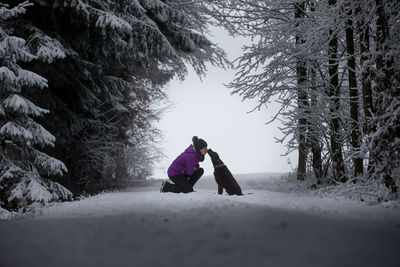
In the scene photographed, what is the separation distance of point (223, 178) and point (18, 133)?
4.27m

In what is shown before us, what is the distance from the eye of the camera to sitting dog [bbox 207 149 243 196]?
7109mm

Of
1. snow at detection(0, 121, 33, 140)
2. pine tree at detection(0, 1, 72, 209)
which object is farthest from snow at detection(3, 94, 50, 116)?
snow at detection(0, 121, 33, 140)

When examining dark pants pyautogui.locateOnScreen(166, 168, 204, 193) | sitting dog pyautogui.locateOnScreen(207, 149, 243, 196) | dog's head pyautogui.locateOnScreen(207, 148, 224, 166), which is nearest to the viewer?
sitting dog pyautogui.locateOnScreen(207, 149, 243, 196)

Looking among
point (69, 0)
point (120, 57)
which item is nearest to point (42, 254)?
point (69, 0)

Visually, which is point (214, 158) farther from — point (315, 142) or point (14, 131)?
point (14, 131)

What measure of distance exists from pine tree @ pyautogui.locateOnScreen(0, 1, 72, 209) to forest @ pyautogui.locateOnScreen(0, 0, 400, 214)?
20 millimetres

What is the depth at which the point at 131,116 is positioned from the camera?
12.8m

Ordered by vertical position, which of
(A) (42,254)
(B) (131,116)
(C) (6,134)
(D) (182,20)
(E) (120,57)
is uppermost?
(D) (182,20)

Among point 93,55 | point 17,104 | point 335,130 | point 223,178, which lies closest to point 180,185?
point 223,178

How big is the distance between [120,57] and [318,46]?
560cm

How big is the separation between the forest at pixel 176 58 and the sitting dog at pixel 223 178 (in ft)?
6.97

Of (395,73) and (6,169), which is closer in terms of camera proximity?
(395,73)

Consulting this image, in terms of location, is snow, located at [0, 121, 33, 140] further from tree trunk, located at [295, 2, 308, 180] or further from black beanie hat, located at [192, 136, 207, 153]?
tree trunk, located at [295, 2, 308, 180]

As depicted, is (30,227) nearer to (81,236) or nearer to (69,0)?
(81,236)
